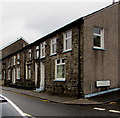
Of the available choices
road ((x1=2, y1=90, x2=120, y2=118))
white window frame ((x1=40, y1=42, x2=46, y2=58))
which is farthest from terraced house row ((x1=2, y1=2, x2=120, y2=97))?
road ((x1=2, y1=90, x2=120, y2=118))

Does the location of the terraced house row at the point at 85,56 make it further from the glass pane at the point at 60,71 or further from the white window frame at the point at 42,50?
the white window frame at the point at 42,50

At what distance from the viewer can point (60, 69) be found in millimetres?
14805

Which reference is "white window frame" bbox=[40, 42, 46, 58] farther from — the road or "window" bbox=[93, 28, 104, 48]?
the road

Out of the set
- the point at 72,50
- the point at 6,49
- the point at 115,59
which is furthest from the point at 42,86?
the point at 6,49

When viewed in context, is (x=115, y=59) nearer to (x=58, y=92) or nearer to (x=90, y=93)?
(x=90, y=93)

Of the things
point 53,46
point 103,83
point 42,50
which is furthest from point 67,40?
point 42,50

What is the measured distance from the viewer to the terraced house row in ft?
39.9

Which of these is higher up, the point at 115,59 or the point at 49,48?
the point at 49,48

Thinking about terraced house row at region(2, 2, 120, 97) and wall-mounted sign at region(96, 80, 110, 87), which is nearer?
terraced house row at region(2, 2, 120, 97)

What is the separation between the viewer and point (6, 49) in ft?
134

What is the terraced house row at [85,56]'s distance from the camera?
12148mm

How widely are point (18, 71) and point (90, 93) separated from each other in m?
16.8

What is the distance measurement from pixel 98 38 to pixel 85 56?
7.20 feet

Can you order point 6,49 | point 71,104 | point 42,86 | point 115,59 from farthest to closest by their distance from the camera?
1. point 6,49
2. point 42,86
3. point 115,59
4. point 71,104
